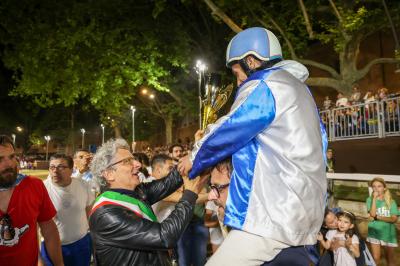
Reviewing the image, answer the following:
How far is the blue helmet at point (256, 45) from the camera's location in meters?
2.47

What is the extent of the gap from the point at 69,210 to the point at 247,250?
396 cm

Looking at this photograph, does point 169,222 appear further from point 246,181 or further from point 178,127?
point 178,127

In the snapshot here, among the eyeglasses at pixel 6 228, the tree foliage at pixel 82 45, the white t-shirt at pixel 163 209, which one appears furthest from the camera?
the tree foliage at pixel 82 45

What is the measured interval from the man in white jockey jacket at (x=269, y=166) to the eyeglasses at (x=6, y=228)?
A: 1917mm

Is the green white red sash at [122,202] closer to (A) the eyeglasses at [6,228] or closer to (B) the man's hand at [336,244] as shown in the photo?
(A) the eyeglasses at [6,228]

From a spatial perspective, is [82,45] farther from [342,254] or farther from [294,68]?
[294,68]

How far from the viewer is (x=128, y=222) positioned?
2.76m

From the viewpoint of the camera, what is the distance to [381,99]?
12.9 metres

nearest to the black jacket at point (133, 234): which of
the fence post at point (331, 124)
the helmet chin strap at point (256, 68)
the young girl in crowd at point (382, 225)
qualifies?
the helmet chin strap at point (256, 68)

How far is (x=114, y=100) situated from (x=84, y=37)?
11.3 feet

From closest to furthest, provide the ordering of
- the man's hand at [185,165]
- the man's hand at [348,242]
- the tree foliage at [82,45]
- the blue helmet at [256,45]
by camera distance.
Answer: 1. the blue helmet at [256,45]
2. the man's hand at [185,165]
3. the man's hand at [348,242]
4. the tree foliage at [82,45]

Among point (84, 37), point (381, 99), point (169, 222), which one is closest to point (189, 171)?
point (169, 222)

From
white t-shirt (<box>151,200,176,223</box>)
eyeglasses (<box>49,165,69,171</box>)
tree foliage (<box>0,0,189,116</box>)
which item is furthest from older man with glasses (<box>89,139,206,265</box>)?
tree foliage (<box>0,0,189,116</box>)

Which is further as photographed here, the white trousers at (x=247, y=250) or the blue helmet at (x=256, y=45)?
the blue helmet at (x=256, y=45)
